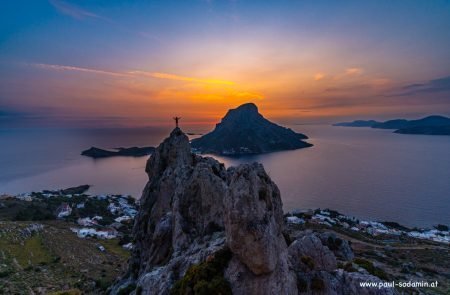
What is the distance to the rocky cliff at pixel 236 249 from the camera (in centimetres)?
1202

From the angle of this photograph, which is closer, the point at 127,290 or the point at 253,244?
the point at 253,244

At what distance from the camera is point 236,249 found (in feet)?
40.0

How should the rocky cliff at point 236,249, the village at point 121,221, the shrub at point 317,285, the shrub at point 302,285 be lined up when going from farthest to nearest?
the village at point 121,221 → the shrub at point 317,285 → the shrub at point 302,285 → the rocky cliff at point 236,249

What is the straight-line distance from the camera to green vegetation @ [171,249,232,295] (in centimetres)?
1216

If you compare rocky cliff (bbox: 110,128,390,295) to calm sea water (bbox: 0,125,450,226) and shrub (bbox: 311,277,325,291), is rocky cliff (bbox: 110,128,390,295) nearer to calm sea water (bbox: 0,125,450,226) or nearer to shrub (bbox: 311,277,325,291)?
shrub (bbox: 311,277,325,291)

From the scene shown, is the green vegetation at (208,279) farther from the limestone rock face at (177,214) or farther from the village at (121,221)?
the village at (121,221)

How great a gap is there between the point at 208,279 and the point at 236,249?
191 centimetres

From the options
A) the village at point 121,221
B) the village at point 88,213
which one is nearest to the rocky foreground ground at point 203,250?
the village at point 88,213

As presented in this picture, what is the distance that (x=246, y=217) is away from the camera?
1212cm

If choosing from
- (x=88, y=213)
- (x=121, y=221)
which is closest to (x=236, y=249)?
(x=121, y=221)

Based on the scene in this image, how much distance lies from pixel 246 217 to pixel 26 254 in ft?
164

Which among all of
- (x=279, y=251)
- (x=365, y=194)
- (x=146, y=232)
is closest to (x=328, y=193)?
(x=365, y=194)

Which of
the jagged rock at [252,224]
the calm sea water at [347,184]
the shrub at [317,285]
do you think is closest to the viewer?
the jagged rock at [252,224]

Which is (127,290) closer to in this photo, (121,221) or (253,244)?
(253,244)
